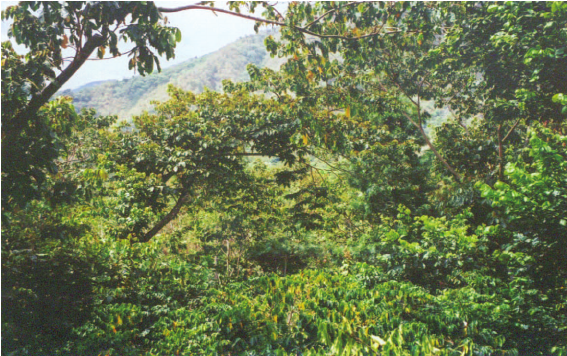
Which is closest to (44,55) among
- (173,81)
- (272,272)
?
(272,272)

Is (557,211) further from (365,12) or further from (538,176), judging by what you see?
(365,12)

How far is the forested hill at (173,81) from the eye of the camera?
60.4 metres

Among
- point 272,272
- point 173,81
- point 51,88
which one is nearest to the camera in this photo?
point 51,88

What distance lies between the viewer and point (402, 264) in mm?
4992

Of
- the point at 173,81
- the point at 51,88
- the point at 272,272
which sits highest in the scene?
the point at 173,81

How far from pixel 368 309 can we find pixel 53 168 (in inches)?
115

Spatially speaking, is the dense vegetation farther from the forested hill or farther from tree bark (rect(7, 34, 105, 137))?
the forested hill

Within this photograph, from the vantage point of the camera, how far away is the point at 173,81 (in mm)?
62094

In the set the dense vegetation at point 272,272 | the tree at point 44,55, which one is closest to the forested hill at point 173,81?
the dense vegetation at point 272,272

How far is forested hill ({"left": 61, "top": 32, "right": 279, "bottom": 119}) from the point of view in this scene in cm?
6041

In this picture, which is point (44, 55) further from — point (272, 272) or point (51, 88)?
point (272, 272)

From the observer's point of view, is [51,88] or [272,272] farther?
[272,272]

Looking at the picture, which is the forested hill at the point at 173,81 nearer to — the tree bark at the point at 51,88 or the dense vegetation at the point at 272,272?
the dense vegetation at the point at 272,272

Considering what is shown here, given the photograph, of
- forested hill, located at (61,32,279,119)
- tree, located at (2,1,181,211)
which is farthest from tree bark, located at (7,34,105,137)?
forested hill, located at (61,32,279,119)
